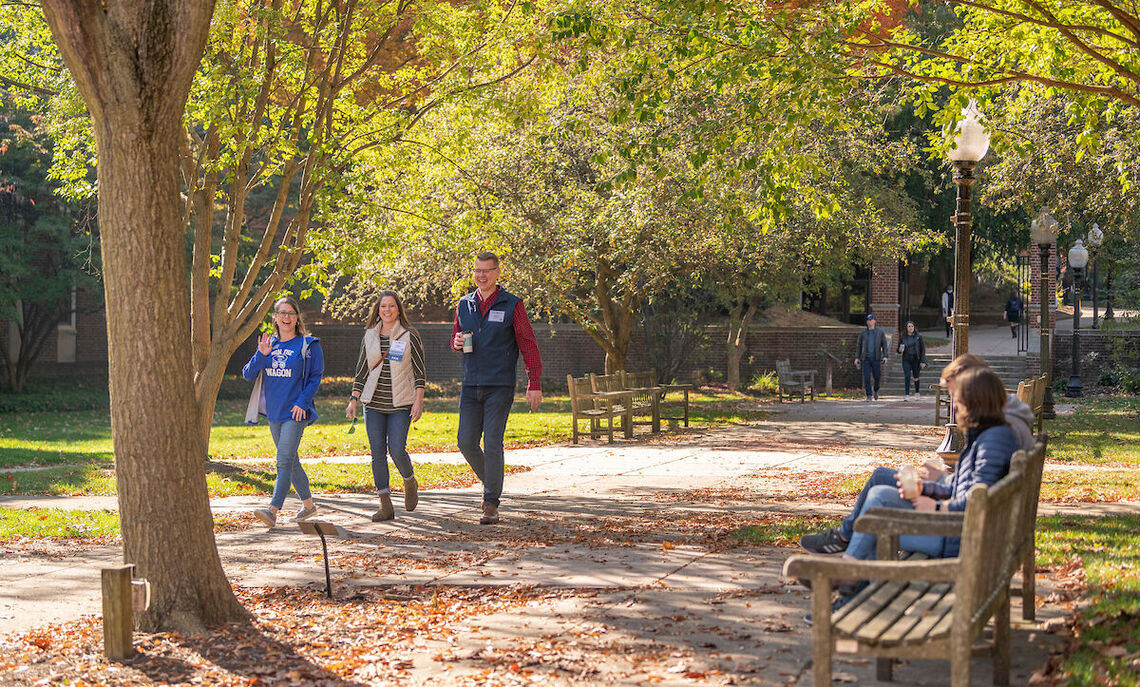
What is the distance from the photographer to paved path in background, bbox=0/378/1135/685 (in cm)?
525

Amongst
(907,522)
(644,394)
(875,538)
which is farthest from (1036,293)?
(907,522)

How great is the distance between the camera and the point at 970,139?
10.6m

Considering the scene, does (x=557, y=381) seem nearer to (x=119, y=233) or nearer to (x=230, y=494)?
(x=230, y=494)

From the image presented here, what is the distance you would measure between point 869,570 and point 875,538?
3.78ft

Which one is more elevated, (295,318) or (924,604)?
(295,318)

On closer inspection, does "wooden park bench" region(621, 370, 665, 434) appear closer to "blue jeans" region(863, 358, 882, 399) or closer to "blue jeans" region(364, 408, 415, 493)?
"blue jeans" region(863, 358, 882, 399)

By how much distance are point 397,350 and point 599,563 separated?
118 inches

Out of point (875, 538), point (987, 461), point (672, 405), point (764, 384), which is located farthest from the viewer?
point (764, 384)

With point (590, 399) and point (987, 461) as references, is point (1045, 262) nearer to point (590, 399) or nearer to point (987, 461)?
point (590, 399)

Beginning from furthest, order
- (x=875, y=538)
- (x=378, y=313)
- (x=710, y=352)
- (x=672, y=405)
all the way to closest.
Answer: (x=710, y=352) → (x=672, y=405) → (x=378, y=313) → (x=875, y=538)

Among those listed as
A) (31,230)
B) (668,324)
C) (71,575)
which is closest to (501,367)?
(71,575)

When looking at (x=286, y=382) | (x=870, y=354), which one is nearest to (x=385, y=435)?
(x=286, y=382)

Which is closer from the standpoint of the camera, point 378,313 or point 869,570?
point 869,570

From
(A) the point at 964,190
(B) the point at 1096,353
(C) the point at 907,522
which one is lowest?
(C) the point at 907,522
